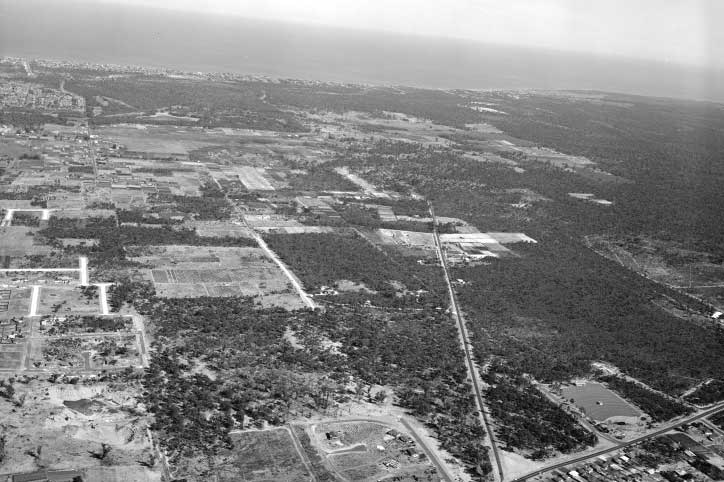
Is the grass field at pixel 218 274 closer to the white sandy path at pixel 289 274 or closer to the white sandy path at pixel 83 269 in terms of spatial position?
the white sandy path at pixel 289 274

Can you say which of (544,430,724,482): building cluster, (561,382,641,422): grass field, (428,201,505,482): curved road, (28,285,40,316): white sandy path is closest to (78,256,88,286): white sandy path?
(28,285,40,316): white sandy path

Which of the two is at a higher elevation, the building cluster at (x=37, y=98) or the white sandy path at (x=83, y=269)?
the building cluster at (x=37, y=98)

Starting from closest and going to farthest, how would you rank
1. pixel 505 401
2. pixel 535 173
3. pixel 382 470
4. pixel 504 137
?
1. pixel 382 470
2. pixel 505 401
3. pixel 535 173
4. pixel 504 137

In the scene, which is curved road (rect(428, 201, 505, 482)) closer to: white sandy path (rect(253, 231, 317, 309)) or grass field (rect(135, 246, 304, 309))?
white sandy path (rect(253, 231, 317, 309))

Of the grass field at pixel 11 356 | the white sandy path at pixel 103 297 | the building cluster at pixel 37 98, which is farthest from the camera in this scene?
the building cluster at pixel 37 98

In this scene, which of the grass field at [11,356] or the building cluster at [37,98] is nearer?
the grass field at [11,356]

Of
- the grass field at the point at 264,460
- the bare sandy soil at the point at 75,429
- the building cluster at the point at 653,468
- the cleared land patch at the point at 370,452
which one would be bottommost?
the building cluster at the point at 653,468

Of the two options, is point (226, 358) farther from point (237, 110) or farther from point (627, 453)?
point (237, 110)

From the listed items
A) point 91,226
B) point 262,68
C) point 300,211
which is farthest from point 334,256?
point 262,68

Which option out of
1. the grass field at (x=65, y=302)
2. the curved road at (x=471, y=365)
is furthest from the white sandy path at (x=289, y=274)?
the grass field at (x=65, y=302)

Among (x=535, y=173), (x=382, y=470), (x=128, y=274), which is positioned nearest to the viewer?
(x=382, y=470)

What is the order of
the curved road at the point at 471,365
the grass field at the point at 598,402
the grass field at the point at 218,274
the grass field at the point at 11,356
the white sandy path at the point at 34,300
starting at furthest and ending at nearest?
the grass field at the point at 218,274 → the white sandy path at the point at 34,300 → the grass field at the point at 598,402 → the grass field at the point at 11,356 → the curved road at the point at 471,365
